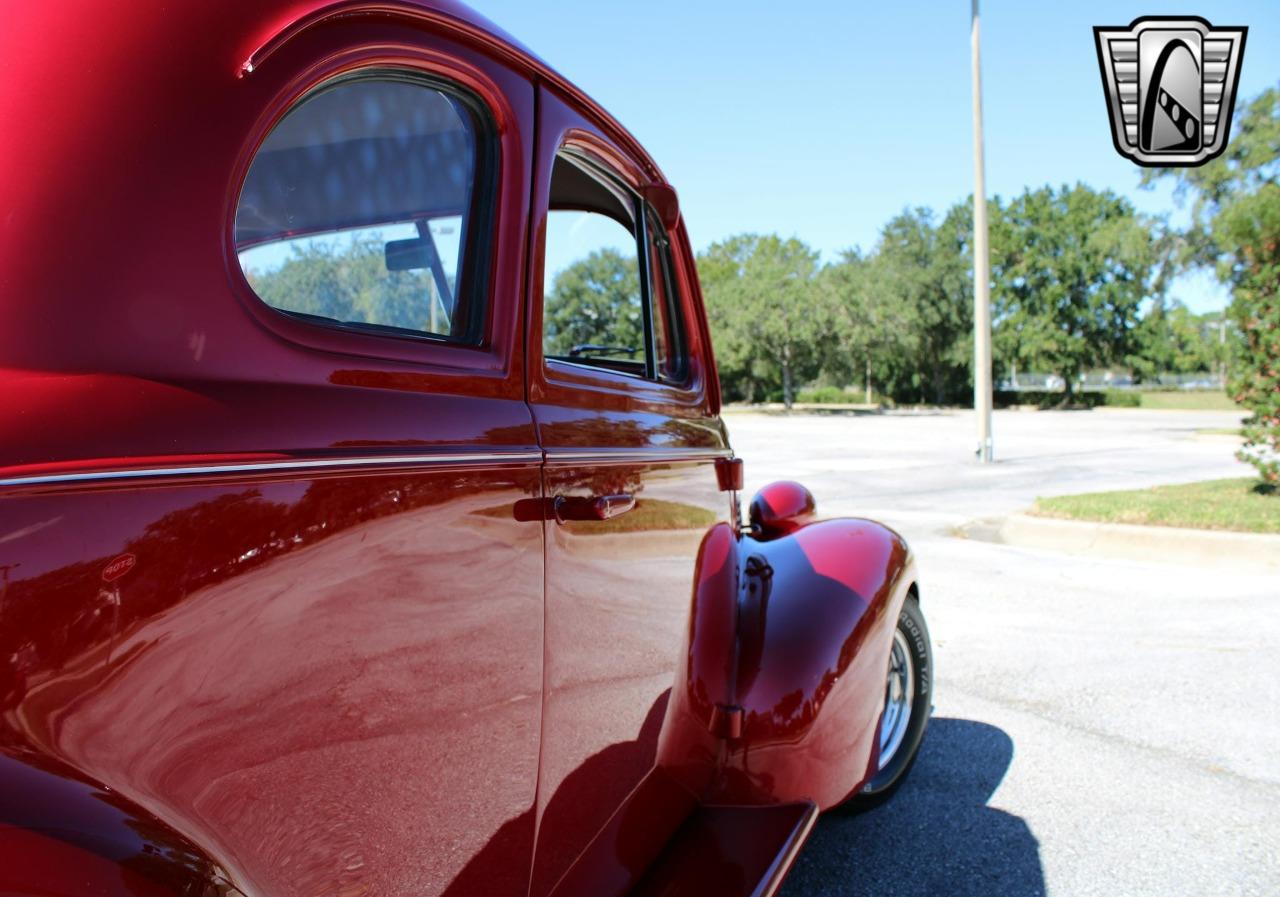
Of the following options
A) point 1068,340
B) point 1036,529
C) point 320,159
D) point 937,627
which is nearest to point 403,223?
point 320,159

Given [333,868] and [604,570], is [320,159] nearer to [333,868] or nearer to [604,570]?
[604,570]

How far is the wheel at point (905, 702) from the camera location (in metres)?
2.91

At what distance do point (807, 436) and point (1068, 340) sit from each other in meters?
32.2

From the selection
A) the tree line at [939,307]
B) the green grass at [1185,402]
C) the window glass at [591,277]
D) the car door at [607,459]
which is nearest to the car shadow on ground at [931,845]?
the car door at [607,459]

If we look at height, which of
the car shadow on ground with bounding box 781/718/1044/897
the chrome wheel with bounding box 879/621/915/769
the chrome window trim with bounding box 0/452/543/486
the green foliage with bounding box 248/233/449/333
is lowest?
the car shadow on ground with bounding box 781/718/1044/897

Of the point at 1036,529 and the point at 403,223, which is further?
the point at 1036,529

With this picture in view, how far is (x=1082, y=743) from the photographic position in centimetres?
350

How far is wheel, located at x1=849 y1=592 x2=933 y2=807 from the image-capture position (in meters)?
2.91

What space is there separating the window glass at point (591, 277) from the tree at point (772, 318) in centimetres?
3908

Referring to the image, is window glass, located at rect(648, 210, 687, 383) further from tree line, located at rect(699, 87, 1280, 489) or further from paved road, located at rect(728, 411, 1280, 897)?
tree line, located at rect(699, 87, 1280, 489)

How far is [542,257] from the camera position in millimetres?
1646

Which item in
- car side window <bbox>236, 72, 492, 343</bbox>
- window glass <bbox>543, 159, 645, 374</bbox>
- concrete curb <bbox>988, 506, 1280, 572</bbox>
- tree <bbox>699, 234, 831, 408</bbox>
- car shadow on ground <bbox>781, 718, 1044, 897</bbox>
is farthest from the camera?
tree <bbox>699, 234, 831, 408</bbox>

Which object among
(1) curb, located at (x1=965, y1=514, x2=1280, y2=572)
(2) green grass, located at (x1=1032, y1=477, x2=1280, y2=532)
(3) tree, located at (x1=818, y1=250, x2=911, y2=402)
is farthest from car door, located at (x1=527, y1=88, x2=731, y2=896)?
(3) tree, located at (x1=818, y1=250, x2=911, y2=402)

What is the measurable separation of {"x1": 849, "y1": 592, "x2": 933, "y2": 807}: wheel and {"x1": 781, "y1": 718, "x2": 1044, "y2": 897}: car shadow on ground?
12 centimetres
